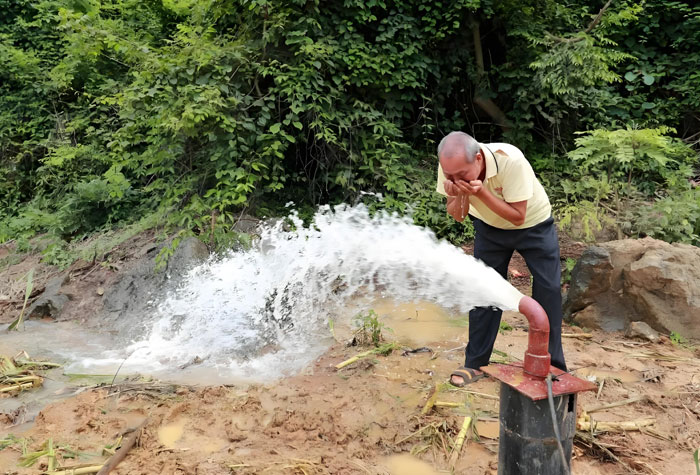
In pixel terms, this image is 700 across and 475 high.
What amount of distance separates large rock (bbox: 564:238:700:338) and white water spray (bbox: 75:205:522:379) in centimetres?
123

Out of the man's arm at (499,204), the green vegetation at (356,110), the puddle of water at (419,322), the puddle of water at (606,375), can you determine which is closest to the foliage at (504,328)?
the puddle of water at (419,322)

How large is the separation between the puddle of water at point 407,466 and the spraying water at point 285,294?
0.99 metres

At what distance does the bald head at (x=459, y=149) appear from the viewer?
2.54m

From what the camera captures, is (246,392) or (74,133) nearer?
(246,392)

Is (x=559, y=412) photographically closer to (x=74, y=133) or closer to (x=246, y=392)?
(x=246, y=392)

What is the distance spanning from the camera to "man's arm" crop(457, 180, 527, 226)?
100 inches

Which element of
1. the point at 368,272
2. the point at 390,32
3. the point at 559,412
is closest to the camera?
the point at 559,412

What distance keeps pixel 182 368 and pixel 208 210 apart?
3165mm

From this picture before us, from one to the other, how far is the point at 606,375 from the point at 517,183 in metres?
2.01

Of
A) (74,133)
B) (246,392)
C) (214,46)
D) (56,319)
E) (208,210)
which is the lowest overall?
(56,319)

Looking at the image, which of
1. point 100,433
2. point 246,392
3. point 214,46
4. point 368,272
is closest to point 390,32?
point 214,46

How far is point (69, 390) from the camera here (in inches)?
151

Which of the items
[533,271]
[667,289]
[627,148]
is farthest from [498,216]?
[627,148]

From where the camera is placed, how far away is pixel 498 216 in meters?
3.05
